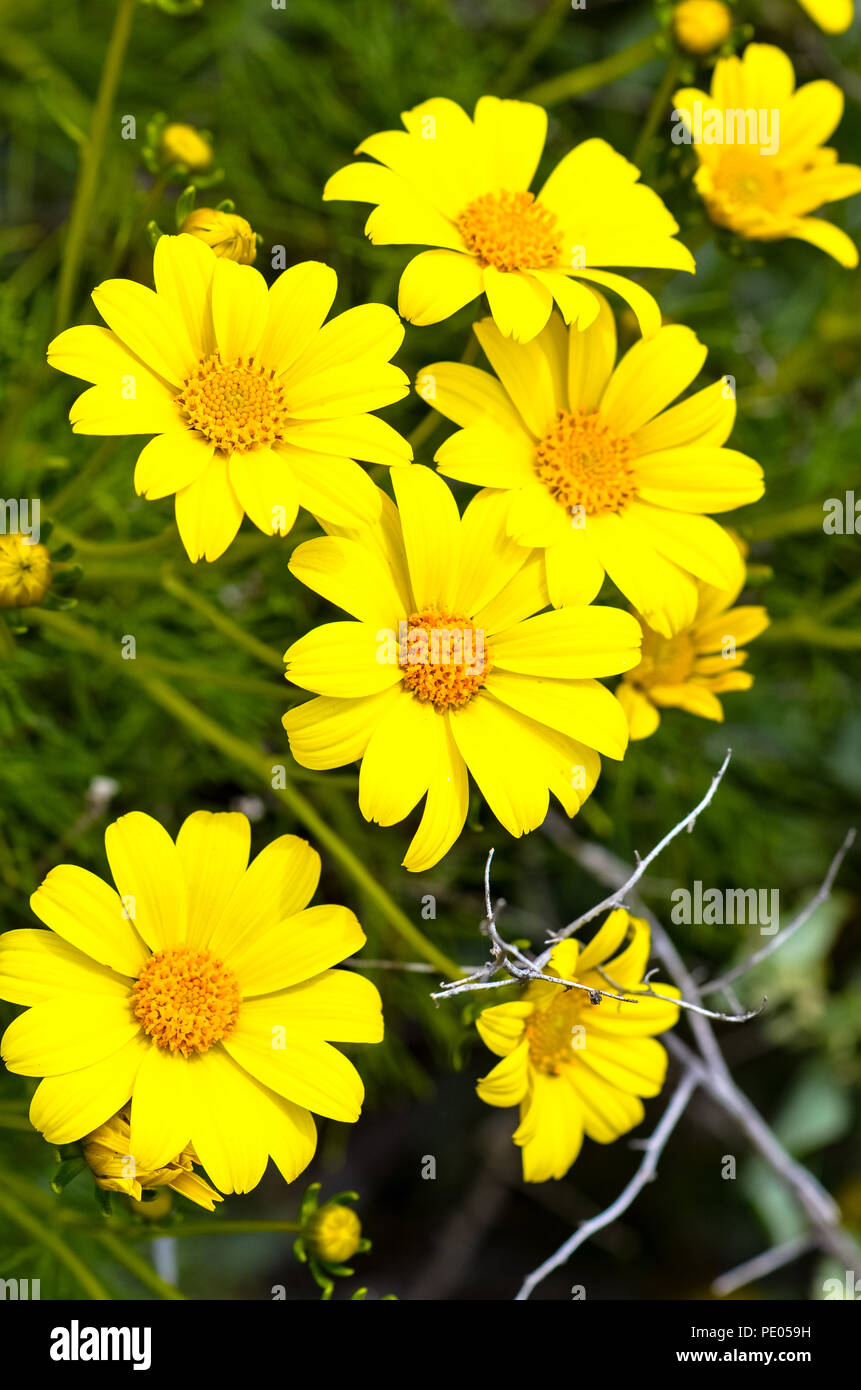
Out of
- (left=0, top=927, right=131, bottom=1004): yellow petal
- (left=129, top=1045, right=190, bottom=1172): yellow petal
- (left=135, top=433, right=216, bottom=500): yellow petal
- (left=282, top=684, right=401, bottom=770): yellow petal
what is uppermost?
(left=135, top=433, right=216, bottom=500): yellow petal

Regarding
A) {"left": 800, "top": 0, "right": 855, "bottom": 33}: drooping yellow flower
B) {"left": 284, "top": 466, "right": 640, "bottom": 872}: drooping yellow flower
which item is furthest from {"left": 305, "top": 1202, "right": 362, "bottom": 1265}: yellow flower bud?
{"left": 800, "top": 0, "right": 855, "bottom": 33}: drooping yellow flower

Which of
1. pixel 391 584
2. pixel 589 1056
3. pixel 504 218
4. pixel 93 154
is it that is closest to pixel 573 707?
pixel 391 584

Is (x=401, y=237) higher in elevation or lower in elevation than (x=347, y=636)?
higher

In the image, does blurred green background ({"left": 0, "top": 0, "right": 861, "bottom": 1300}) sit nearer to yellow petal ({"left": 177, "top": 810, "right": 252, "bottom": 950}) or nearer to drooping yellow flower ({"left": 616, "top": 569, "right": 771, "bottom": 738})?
drooping yellow flower ({"left": 616, "top": 569, "right": 771, "bottom": 738})

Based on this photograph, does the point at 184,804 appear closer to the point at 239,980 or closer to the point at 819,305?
the point at 239,980

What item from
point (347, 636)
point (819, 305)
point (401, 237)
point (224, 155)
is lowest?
point (347, 636)
